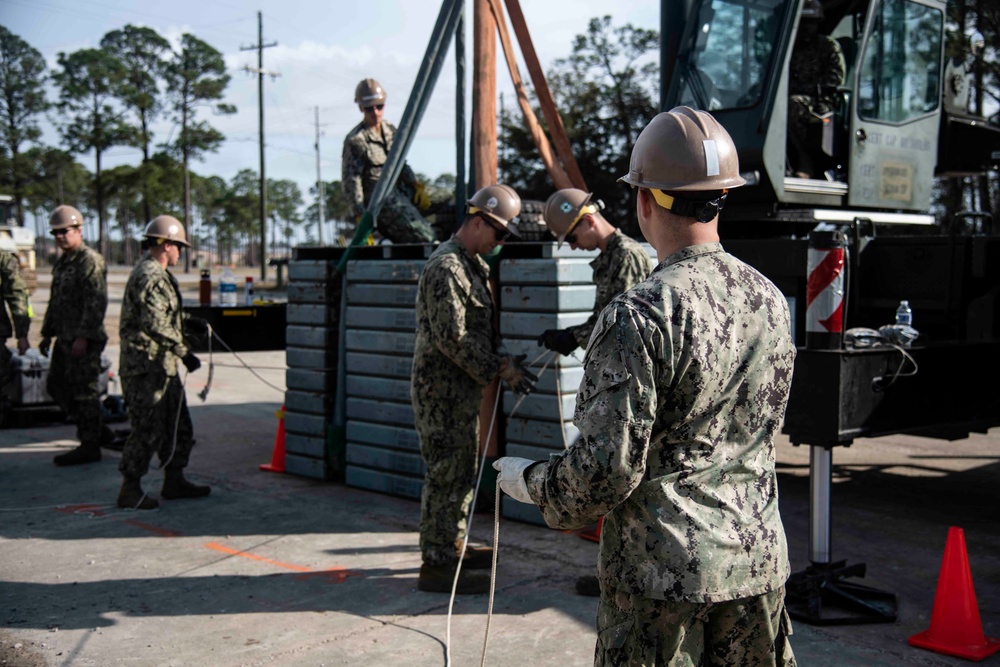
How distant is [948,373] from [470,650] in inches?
121

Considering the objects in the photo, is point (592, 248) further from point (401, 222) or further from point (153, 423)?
point (153, 423)

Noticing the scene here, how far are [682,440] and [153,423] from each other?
18.6 ft

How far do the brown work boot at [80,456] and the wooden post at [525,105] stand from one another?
469cm

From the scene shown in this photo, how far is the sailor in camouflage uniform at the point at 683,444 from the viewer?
2.29 metres

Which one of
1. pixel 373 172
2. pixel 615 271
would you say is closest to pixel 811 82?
pixel 615 271

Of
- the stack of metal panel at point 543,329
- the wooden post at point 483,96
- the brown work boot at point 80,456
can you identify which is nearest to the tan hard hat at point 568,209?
the stack of metal panel at point 543,329

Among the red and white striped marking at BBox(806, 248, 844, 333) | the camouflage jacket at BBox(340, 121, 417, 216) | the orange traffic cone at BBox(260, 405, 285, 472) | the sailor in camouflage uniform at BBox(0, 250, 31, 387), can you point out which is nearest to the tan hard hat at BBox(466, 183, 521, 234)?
the red and white striped marking at BBox(806, 248, 844, 333)

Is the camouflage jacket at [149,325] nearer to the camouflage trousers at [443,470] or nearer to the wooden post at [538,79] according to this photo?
the camouflage trousers at [443,470]

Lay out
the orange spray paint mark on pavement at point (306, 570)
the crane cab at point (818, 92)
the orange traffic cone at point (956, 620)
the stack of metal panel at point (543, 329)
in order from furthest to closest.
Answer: the crane cab at point (818, 92) → the stack of metal panel at point (543, 329) → the orange spray paint mark on pavement at point (306, 570) → the orange traffic cone at point (956, 620)

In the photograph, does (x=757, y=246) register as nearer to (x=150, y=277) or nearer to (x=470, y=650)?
(x=470, y=650)

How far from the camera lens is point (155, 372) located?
23.6 ft

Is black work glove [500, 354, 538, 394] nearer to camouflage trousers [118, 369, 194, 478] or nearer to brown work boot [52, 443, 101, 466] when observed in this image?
camouflage trousers [118, 369, 194, 478]

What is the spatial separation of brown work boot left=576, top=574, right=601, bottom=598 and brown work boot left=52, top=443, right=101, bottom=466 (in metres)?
5.26

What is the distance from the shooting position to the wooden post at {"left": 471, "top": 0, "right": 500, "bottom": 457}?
7.19m
